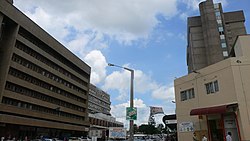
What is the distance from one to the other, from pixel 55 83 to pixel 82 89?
18.4 meters

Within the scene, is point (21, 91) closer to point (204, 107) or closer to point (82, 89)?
point (82, 89)

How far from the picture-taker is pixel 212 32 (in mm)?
69062

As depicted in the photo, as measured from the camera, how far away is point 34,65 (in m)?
51.7

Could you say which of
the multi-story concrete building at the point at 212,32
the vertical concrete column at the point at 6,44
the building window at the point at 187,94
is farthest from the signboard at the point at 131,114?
the multi-story concrete building at the point at 212,32

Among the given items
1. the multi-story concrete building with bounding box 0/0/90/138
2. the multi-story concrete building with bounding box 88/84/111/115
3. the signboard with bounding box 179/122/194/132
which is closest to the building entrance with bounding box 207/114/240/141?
the signboard with bounding box 179/122/194/132

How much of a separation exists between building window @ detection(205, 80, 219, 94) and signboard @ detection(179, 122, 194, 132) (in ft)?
14.1

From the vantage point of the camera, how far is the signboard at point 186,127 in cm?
2492

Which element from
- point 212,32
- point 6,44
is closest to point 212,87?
point 6,44

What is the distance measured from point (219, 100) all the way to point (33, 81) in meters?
41.1

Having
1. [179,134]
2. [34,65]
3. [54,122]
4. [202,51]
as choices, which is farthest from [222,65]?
[202,51]

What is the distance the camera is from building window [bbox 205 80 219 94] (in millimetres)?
22047

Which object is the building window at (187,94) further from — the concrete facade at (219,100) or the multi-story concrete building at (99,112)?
the multi-story concrete building at (99,112)

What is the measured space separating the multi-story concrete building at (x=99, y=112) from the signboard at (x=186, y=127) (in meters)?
45.8

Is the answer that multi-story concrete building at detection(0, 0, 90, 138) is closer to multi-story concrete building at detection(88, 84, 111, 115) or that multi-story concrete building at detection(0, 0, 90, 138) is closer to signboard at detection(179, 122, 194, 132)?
signboard at detection(179, 122, 194, 132)
